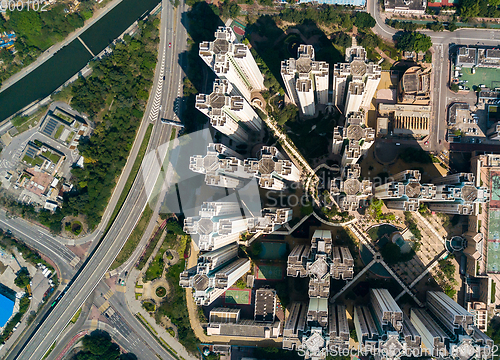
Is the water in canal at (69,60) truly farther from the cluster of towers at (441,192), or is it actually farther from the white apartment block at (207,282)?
the cluster of towers at (441,192)

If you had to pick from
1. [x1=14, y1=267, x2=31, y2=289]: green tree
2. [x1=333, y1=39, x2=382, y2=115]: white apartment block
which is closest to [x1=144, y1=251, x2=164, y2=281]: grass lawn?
[x1=14, y1=267, x2=31, y2=289]: green tree

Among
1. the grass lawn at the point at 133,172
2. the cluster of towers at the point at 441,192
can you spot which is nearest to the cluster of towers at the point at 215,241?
the cluster of towers at the point at 441,192

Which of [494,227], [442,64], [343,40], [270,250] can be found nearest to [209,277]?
[270,250]

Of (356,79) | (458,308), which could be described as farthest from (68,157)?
(458,308)

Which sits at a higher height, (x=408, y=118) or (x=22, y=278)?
(x=408, y=118)

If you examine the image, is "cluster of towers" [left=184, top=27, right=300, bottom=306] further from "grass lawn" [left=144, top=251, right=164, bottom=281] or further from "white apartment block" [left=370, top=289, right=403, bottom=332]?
"white apartment block" [left=370, top=289, right=403, bottom=332]

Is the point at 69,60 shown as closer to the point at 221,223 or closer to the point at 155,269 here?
the point at 155,269

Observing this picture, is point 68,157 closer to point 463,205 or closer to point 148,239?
point 148,239
